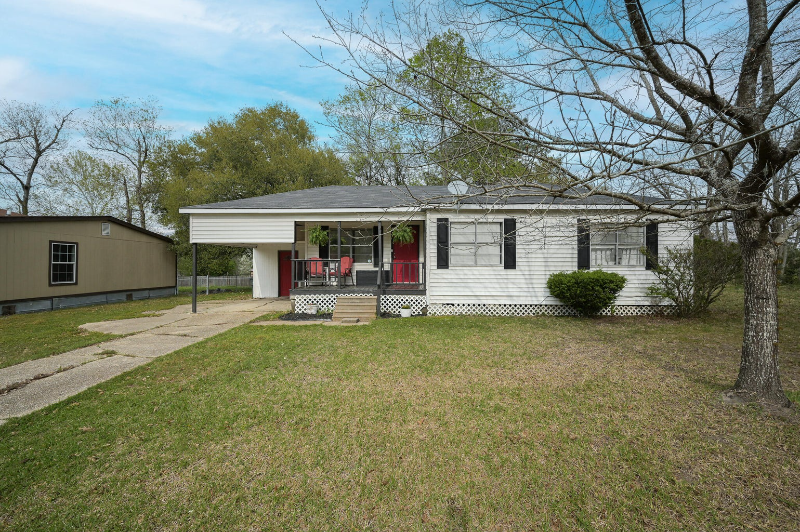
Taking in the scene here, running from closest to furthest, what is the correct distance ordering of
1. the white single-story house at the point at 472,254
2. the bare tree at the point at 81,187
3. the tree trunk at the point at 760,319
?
the tree trunk at the point at 760,319
the white single-story house at the point at 472,254
the bare tree at the point at 81,187

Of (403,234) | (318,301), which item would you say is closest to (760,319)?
(403,234)

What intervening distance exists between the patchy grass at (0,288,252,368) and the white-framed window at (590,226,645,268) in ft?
40.5

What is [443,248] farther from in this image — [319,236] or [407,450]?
[407,450]

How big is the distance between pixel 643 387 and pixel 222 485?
15.9ft

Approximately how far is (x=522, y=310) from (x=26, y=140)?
3050 cm

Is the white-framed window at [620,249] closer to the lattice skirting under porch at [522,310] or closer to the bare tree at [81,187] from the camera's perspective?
the lattice skirting under porch at [522,310]

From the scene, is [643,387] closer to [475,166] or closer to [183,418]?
[475,166]

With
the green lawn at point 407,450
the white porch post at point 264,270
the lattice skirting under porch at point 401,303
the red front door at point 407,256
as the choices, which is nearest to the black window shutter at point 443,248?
the lattice skirting under porch at point 401,303

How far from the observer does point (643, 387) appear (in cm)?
475

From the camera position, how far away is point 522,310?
10.8 meters

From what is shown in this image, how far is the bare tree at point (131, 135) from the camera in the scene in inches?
975

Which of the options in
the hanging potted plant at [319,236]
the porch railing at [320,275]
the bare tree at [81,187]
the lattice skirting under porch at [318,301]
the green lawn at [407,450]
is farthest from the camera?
the bare tree at [81,187]

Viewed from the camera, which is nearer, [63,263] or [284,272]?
[63,263]

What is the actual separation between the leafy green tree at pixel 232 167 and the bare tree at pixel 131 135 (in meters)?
1.35
